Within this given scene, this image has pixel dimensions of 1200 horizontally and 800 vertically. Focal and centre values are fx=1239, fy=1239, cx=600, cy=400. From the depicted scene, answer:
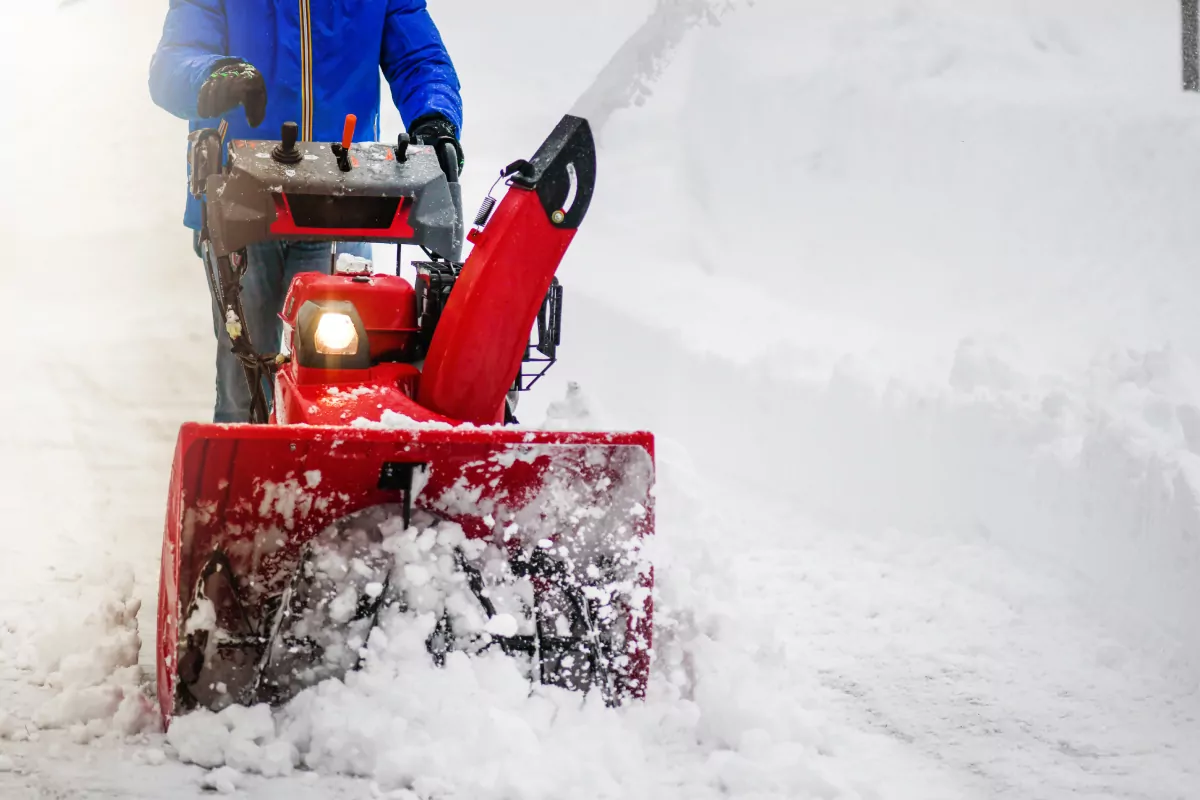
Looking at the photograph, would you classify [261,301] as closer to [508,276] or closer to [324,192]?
[324,192]

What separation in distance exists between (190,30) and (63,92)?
1182 cm

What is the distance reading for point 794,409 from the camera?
6.10 m

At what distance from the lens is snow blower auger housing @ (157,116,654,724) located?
8.27 feet

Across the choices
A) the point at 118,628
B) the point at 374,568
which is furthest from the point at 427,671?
the point at 118,628

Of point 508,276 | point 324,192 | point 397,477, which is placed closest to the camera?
point 397,477

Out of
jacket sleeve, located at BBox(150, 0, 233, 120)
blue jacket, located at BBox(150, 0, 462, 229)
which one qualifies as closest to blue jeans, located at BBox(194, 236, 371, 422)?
blue jacket, located at BBox(150, 0, 462, 229)

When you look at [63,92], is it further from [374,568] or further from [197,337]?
[374,568]

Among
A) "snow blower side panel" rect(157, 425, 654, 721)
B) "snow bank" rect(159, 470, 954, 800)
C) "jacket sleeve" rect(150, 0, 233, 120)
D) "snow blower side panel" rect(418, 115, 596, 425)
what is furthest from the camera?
"jacket sleeve" rect(150, 0, 233, 120)

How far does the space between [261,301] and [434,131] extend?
0.81 m

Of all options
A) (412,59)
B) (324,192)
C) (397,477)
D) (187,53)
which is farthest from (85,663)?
(412,59)

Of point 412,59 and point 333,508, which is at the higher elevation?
point 412,59

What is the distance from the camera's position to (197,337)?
8039mm

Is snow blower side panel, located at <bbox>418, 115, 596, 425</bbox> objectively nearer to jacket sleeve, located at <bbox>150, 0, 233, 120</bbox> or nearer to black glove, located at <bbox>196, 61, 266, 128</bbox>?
black glove, located at <bbox>196, 61, 266, 128</bbox>

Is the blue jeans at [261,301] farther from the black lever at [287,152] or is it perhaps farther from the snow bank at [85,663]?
the snow bank at [85,663]
